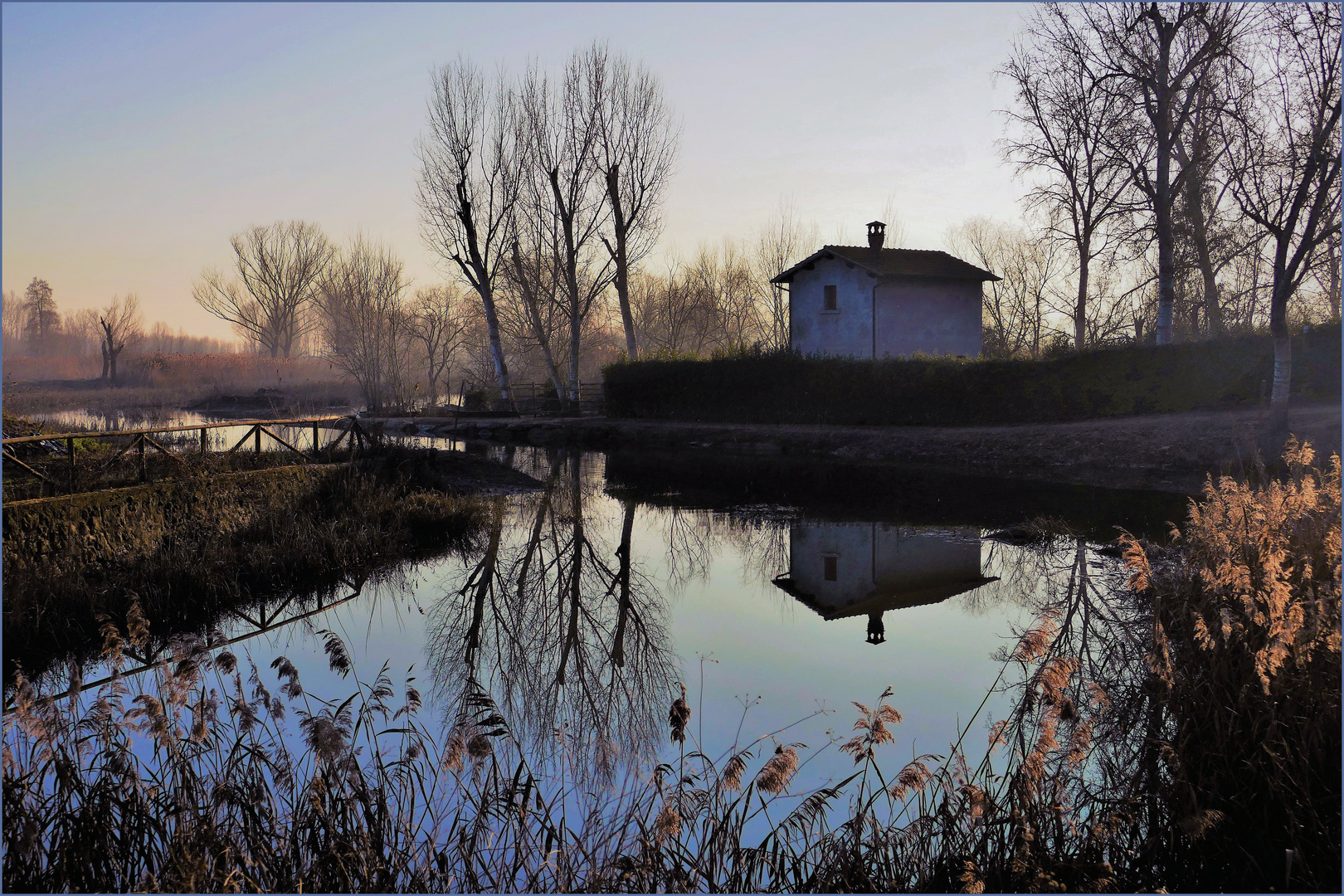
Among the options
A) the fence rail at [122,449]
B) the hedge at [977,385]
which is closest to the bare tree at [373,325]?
the hedge at [977,385]

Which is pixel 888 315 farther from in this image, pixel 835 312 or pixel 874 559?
pixel 874 559

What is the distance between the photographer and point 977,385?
21.8 metres

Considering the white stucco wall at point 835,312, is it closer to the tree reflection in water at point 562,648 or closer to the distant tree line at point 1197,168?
the distant tree line at point 1197,168

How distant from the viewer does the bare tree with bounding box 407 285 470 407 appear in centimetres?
4162

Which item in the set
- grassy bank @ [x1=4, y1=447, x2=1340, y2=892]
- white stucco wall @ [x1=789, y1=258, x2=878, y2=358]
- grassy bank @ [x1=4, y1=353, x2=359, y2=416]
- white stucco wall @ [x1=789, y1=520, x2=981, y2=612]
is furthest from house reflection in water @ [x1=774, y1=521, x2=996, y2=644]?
grassy bank @ [x1=4, y1=353, x2=359, y2=416]

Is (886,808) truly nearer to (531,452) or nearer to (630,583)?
(630,583)

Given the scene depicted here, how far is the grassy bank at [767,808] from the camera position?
130 inches

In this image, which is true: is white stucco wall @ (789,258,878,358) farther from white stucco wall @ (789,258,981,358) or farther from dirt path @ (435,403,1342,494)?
dirt path @ (435,403,1342,494)

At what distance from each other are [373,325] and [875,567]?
110 ft

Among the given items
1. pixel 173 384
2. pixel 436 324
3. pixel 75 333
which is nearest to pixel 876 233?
pixel 436 324

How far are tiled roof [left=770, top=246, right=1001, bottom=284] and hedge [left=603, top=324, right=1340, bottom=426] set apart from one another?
18.0ft

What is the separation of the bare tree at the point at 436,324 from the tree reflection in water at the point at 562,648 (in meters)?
27.8

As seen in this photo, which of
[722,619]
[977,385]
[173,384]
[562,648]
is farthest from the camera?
[173,384]

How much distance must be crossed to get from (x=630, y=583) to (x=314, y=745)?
610 cm
